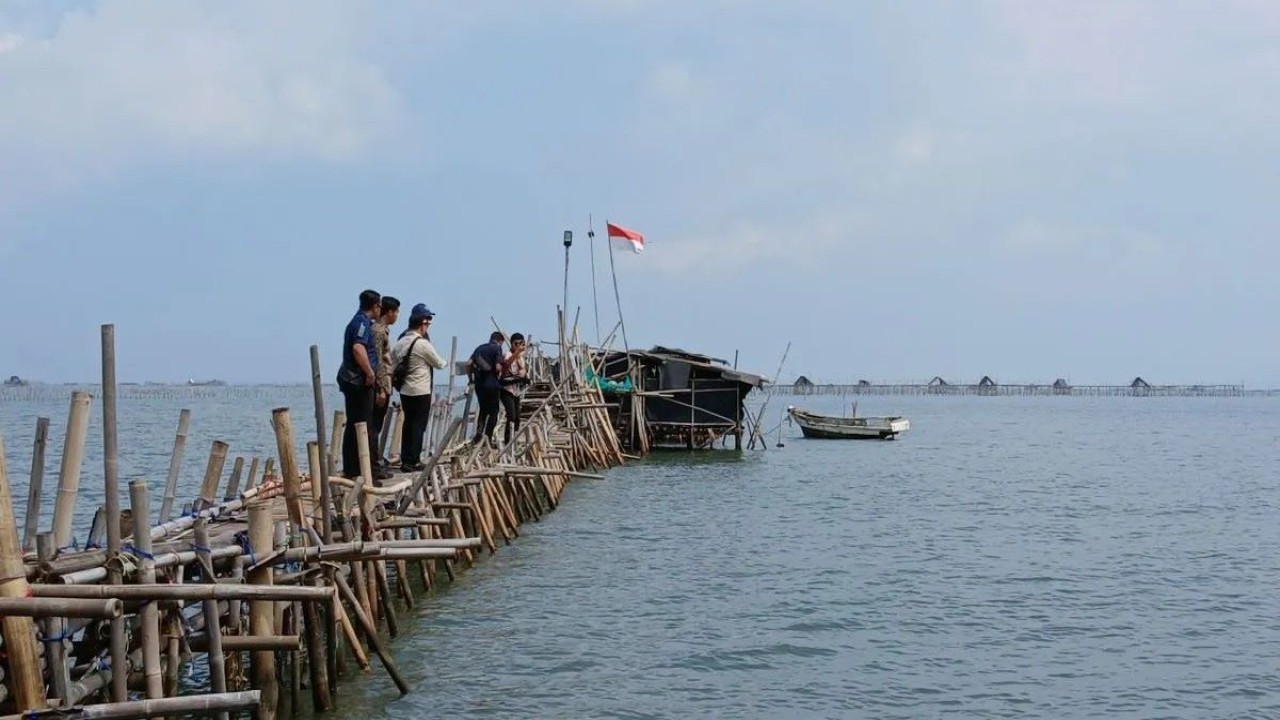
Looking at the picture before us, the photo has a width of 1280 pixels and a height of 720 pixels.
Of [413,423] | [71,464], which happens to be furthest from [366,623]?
[413,423]

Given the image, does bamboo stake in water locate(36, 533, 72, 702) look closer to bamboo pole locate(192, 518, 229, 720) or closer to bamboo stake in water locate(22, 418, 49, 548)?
bamboo pole locate(192, 518, 229, 720)

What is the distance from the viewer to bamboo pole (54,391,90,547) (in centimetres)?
667

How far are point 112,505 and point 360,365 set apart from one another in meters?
5.42

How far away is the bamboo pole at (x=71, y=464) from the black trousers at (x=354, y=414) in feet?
17.1

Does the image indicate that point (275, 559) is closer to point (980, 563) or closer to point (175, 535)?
point (175, 535)

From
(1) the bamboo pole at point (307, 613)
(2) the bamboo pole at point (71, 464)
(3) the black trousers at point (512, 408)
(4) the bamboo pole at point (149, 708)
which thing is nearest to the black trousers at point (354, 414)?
(1) the bamboo pole at point (307, 613)

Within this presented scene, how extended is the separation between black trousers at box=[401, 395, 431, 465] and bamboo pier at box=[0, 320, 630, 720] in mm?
787

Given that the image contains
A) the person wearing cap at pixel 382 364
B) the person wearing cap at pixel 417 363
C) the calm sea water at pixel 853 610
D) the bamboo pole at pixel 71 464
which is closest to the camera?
the bamboo pole at pixel 71 464

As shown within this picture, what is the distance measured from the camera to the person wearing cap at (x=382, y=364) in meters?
12.4

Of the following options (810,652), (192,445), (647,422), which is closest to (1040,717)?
(810,652)

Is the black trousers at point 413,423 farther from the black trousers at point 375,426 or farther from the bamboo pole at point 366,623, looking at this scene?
the bamboo pole at point 366,623

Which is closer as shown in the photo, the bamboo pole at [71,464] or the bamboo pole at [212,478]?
the bamboo pole at [71,464]

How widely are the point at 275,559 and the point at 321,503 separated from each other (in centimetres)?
95

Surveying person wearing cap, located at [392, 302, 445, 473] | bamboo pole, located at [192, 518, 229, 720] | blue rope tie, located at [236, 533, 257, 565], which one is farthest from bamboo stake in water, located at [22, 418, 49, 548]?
person wearing cap, located at [392, 302, 445, 473]
